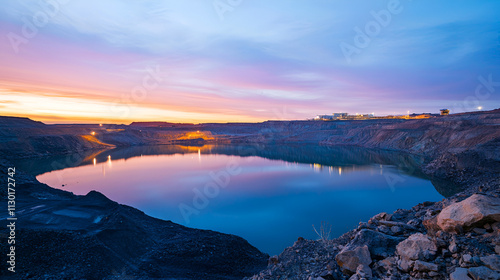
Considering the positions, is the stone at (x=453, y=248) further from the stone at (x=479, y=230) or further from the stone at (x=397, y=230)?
the stone at (x=397, y=230)

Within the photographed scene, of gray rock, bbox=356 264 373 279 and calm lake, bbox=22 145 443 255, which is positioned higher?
gray rock, bbox=356 264 373 279

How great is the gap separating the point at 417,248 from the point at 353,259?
3.57 ft

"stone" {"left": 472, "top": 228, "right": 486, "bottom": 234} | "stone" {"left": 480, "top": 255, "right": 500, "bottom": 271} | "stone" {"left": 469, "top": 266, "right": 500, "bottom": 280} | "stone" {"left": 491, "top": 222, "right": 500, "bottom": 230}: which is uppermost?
"stone" {"left": 491, "top": 222, "right": 500, "bottom": 230}

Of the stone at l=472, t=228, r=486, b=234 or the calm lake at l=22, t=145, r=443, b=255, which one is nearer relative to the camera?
the stone at l=472, t=228, r=486, b=234

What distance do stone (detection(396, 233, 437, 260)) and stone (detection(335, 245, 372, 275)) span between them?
1.79 ft

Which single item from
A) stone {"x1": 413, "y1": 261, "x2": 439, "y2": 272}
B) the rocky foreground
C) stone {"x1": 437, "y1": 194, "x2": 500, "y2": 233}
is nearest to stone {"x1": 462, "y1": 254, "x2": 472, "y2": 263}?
the rocky foreground

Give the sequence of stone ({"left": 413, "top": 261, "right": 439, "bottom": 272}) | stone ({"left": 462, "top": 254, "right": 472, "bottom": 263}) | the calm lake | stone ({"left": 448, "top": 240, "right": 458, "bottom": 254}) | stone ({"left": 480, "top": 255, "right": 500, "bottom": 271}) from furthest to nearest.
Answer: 1. the calm lake
2. stone ({"left": 448, "top": 240, "right": 458, "bottom": 254})
3. stone ({"left": 413, "top": 261, "right": 439, "bottom": 272})
4. stone ({"left": 462, "top": 254, "right": 472, "bottom": 263})
5. stone ({"left": 480, "top": 255, "right": 500, "bottom": 271})

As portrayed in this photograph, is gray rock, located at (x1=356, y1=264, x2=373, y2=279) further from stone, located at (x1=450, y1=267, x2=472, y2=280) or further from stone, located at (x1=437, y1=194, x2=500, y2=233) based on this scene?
stone, located at (x1=437, y1=194, x2=500, y2=233)

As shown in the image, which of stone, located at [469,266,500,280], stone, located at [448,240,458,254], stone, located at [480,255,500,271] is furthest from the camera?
stone, located at [448,240,458,254]

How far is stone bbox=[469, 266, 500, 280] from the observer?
10.0 feet

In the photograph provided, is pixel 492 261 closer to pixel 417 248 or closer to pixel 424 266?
pixel 424 266

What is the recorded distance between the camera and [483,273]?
10.3 feet

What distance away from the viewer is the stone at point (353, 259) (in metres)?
4.48

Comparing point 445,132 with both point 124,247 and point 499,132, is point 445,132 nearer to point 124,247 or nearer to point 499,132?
point 499,132
